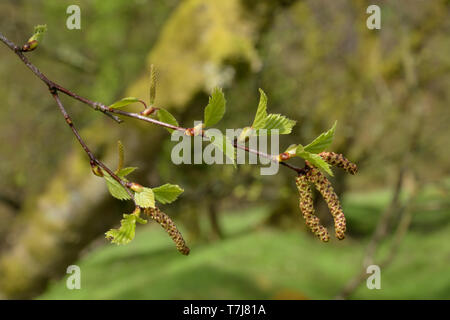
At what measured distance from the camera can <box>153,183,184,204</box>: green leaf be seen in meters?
0.95

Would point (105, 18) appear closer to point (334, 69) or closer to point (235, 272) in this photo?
point (334, 69)

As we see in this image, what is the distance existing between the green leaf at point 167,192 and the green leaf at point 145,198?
0.02 meters

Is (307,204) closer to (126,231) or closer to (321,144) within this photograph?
(321,144)

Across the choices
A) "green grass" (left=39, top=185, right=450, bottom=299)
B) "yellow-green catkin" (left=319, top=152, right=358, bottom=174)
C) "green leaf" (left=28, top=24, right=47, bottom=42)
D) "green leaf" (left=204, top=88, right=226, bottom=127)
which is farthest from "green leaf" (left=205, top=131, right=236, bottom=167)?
"green grass" (left=39, top=185, right=450, bottom=299)

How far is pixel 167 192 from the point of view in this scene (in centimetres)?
96

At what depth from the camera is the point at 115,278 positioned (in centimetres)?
634

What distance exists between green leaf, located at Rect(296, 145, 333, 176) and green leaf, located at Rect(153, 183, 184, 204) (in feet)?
0.79

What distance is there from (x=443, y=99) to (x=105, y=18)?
848 cm

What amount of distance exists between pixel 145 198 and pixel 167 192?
5 cm

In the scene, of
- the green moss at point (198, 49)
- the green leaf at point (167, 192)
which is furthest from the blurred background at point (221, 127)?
the green leaf at point (167, 192)

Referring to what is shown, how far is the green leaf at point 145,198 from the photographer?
2.97 feet

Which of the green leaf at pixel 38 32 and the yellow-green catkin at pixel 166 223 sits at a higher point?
the green leaf at pixel 38 32

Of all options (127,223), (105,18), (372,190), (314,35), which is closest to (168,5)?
(105,18)

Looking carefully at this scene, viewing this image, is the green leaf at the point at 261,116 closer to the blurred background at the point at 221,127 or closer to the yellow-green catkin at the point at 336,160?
the yellow-green catkin at the point at 336,160
